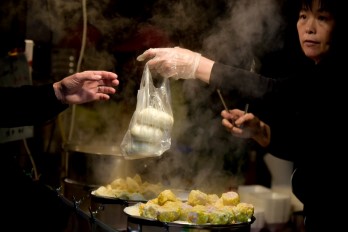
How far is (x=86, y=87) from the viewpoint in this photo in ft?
8.87

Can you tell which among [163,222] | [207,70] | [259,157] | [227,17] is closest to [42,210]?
[163,222]

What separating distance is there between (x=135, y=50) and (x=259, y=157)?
154cm

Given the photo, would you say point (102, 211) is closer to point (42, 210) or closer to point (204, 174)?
point (42, 210)

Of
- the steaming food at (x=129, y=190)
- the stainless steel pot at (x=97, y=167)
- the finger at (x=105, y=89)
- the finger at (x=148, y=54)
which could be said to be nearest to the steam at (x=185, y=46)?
the stainless steel pot at (x=97, y=167)

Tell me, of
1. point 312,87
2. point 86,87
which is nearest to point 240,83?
point 312,87

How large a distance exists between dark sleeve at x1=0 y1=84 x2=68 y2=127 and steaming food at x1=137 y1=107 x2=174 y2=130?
2.11 ft

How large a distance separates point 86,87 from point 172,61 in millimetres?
553

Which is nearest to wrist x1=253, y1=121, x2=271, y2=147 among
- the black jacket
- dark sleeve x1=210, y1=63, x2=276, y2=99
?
the black jacket

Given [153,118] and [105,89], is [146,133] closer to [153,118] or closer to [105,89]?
[153,118]

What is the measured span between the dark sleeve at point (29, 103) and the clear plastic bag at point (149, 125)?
1.97 ft

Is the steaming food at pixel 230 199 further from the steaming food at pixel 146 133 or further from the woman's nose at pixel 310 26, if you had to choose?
Answer: the woman's nose at pixel 310 26

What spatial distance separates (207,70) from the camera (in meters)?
2.55

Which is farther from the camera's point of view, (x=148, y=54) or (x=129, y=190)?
(x=129, y=190)

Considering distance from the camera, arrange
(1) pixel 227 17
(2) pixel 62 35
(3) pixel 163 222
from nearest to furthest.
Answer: (3) pixel 163 222 → (1) pixel 227 17 → (2) pixel 62 35
